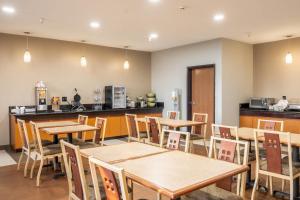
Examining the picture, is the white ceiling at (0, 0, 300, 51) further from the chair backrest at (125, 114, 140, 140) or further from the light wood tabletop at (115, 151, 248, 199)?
the light wood tabletop at (115, 151, 248, 199)

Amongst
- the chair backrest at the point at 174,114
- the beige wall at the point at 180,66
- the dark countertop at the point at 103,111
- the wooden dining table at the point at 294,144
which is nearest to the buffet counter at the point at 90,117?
the dark countertop at the point at 103,111

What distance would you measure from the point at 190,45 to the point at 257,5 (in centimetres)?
309

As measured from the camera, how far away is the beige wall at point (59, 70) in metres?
5.84

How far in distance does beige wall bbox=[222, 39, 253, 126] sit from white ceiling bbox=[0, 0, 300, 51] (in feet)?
0.98

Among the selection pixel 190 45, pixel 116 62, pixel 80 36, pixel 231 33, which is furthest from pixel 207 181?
pixel 116 62

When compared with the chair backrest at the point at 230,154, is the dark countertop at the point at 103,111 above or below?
above

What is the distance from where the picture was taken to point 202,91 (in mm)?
6773

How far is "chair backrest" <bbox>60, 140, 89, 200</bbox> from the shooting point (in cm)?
203

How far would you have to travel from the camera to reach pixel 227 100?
6289 millimetres

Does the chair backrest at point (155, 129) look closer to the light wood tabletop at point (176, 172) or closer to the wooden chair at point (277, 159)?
the wooden chair at point (277, 159)

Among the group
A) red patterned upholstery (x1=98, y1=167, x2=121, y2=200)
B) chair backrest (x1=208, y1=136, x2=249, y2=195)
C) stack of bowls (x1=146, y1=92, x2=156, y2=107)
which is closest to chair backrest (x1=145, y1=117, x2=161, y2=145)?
chair backrest (x1=208, y1=136, x2=249, y2=195)

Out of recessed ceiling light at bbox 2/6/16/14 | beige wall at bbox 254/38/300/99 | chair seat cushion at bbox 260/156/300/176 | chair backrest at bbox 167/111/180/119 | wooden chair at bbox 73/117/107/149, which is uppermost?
recessed ceiling light at bbox 2/6/16/14

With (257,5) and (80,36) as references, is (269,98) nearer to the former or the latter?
(257,5)

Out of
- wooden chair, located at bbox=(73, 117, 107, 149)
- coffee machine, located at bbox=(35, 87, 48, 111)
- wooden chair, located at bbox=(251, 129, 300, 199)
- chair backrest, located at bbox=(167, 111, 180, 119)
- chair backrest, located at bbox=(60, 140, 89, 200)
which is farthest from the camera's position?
coffee machine, located at bbox=(35, 87, 48, 111)
